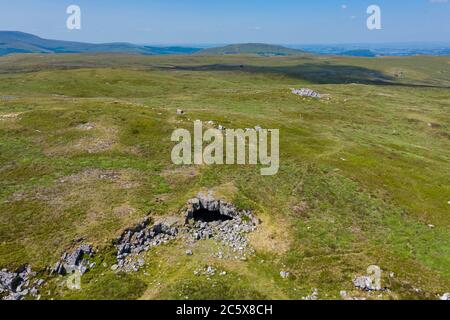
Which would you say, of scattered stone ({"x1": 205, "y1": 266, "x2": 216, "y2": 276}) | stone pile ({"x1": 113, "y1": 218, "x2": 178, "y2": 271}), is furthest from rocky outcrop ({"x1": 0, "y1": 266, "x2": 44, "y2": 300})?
scattered stone ({"x1": 205, "y1": 266, "x2": 216, "y2": 276})

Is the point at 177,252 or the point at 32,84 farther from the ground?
the point at 32,84

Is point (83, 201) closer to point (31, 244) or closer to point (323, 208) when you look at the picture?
point (31, 244)

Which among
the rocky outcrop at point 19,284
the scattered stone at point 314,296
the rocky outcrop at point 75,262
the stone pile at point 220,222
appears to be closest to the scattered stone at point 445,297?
the scattered stone at point 314,296

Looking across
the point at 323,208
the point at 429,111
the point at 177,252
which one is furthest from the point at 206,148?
the point at 429,111

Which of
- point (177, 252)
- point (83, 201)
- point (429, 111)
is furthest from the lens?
point (429, 111)

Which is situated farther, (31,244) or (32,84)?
(32,84)

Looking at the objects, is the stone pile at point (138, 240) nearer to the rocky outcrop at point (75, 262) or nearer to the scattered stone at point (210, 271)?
the rocky outcrop at point (75, 262)
